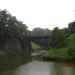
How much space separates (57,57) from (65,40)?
70.8 ft

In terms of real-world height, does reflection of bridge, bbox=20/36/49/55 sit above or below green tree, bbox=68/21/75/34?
below

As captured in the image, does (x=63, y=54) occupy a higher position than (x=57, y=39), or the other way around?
(x=57, y=39)

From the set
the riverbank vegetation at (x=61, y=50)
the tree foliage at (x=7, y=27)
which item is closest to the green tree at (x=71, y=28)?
the riverbank vegetation at (x=61, y=50)

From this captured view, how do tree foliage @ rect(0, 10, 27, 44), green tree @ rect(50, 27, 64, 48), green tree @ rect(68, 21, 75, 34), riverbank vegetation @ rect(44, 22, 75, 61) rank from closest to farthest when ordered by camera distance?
riverbank vegetation @ rect(44, 22, 75, 61) → green tree @ rect(50, 27, 64, 48) → tree foliage @ rect(0, 10, 27, 44) → green tree @ rect(68, 21, 75, 34)

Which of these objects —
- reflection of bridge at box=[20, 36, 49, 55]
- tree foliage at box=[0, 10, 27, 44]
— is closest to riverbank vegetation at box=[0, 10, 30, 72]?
tree foliage at box=[0, 10, 27, 44]

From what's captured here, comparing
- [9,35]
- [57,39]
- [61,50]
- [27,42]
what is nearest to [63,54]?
[61,50]

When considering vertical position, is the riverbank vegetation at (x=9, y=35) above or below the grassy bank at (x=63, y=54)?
above

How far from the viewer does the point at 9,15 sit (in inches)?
5684

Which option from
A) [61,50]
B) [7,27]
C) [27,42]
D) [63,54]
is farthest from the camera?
[27,42]

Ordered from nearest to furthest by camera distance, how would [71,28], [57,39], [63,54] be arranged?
[63,54] < [57,39] < [71,28]

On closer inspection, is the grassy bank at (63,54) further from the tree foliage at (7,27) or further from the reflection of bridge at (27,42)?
the reflection of bridge at (27,42)

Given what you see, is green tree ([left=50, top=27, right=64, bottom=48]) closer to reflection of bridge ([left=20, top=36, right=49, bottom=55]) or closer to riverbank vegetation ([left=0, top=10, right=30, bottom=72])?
riverbank vegetation ([left=0, top=10, right=30, bottom=72])

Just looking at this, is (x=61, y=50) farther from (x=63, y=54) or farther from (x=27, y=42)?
(x=27, y=42)

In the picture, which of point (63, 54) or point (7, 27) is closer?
point (63, 54)
